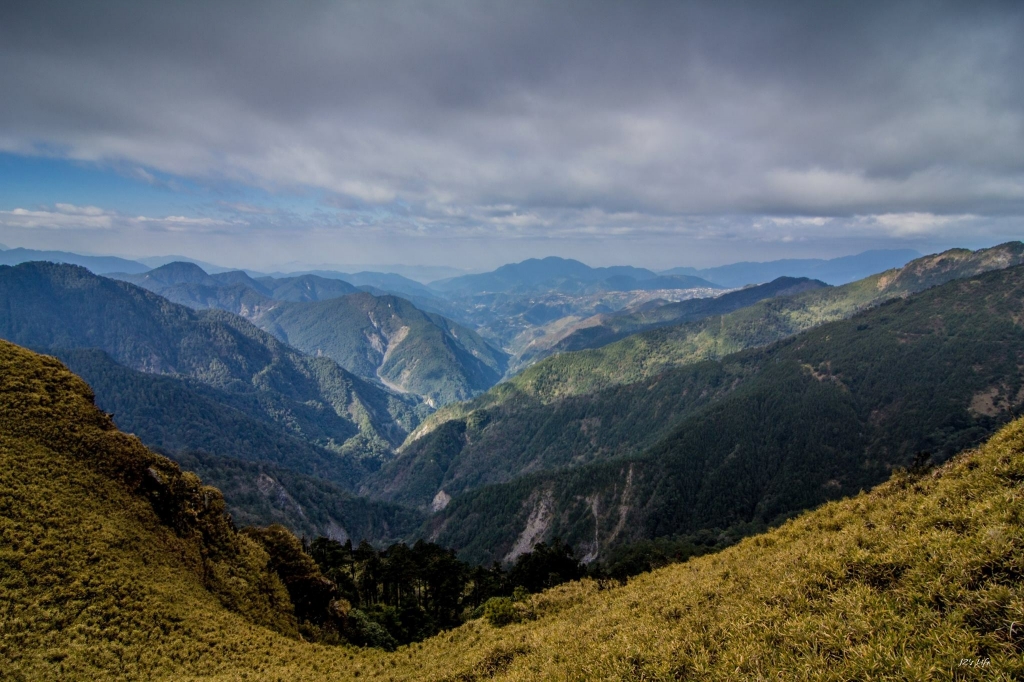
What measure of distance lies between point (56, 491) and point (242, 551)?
17268 mm

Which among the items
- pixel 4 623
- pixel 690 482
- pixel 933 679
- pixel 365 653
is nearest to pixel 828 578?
pixel 933 679

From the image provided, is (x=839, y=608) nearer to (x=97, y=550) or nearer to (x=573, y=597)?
(x=573, y=597)

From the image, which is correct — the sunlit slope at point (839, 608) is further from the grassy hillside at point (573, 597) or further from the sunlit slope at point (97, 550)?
the sunlit slope at point (97, 550)

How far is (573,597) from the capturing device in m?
41.8

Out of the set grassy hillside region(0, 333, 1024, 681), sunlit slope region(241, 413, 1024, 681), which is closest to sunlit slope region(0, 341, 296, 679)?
grassy hillside region(0, 333, 1024, 681)

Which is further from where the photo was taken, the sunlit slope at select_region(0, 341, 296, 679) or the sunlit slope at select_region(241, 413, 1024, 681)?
the sunlit slope at select_region(0, 341, 296, 679)

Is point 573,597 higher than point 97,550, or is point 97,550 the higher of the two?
point 97,550

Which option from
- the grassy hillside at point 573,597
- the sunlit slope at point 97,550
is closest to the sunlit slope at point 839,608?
the grassy hillside at point 573,597

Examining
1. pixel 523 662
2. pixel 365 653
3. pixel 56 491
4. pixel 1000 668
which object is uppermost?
pixel 1000 668

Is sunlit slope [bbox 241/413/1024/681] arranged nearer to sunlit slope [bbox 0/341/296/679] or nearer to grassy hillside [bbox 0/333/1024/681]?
grassy hillside [bbox 0/333/1024/681]

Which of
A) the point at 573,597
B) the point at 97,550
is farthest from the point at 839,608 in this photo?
the point at 97,550

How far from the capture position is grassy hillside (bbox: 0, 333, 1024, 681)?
16.0m

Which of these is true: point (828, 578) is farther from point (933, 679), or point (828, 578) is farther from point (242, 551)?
point (242, 551)

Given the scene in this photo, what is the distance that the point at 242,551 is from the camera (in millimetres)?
45594
